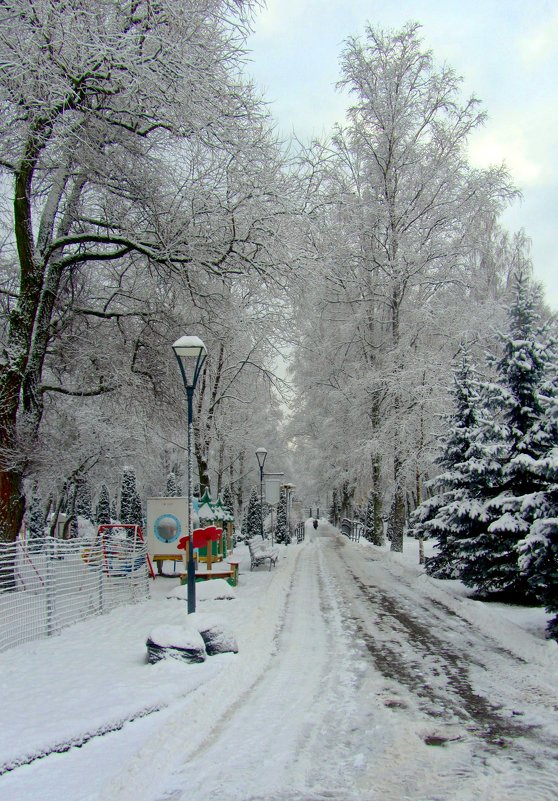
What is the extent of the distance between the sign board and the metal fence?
4.62 m

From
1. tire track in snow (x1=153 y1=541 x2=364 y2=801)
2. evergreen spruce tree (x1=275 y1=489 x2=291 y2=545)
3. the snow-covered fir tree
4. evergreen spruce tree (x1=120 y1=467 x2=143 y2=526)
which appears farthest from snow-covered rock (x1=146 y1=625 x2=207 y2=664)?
evergreen spruce tree (x1=120 y1=467 x2=143 y2=526)

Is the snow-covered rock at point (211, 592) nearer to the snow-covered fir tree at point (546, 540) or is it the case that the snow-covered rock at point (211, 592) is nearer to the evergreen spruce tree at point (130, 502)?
the snow-covered fir tree at point (546, 540)

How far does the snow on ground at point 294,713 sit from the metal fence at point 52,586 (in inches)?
13.9

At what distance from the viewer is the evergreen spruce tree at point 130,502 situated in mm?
42500

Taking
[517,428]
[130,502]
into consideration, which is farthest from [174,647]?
[130,502]

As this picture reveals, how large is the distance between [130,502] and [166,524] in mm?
26334

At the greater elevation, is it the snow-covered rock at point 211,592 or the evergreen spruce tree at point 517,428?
the evergreen spruce tree at point 517,428

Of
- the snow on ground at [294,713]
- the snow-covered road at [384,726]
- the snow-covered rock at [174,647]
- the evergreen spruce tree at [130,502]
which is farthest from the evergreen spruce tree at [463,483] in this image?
the evergreen spruce tree at [130,502]

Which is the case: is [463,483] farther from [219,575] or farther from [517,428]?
[219,575]

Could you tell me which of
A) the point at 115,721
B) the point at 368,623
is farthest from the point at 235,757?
the point at 368,623

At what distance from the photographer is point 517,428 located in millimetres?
11516

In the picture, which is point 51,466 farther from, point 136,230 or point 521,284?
point 521,284

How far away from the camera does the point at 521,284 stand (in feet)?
37.6

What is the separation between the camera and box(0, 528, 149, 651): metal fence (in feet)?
28.6
